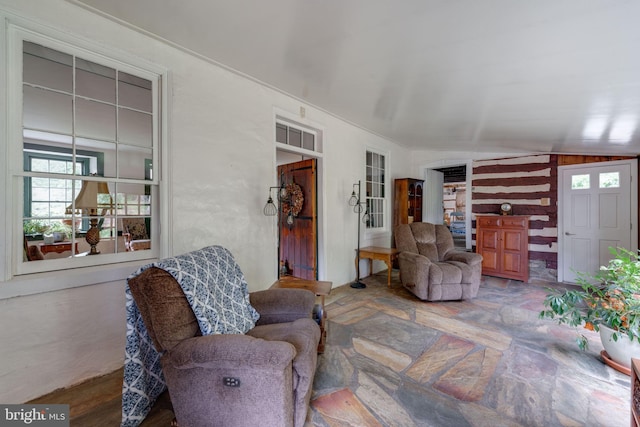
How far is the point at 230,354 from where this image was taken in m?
1.24

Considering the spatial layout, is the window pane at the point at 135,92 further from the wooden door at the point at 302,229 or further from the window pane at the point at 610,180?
the window pane at the point at 610,180

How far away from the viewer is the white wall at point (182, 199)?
1.63 metres

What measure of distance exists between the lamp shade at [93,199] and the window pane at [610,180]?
21.6ft

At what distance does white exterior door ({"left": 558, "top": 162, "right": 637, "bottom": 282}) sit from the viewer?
396 centimetres

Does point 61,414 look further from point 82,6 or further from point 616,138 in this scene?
point 616,138

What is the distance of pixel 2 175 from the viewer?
5.07ft

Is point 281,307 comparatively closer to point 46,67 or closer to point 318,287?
point 318,287

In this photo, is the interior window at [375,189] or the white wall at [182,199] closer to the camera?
the white wall at [182,199]

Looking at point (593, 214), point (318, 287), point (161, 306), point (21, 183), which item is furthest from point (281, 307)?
point (593, 214)

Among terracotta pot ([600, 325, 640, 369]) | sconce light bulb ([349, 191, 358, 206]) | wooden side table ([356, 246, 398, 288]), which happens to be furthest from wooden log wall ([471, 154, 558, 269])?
terracotta pot ([600, 325, 640, 369])

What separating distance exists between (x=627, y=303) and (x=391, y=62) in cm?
259

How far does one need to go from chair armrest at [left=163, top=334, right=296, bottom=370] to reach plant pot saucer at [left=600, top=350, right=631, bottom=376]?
261 cm

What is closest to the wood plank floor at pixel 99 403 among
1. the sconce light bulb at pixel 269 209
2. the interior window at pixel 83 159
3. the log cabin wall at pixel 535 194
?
the interior window at pixel 83 159

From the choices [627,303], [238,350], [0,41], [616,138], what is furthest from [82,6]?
[616,138]
